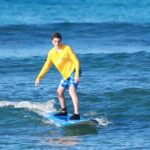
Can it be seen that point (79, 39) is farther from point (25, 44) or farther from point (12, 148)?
point (12, 148)

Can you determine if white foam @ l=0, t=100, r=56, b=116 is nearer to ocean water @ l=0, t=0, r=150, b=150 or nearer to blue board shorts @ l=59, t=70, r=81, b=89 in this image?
ocean water @ l=0, t=0, r=150, b=150

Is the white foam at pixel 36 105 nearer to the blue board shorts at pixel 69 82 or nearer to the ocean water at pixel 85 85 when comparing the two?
the ocean water at pixel 85 85

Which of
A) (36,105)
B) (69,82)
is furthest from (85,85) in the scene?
(69,82)

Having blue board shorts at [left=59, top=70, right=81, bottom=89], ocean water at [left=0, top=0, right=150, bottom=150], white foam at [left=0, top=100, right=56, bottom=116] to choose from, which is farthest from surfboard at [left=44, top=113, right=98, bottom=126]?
white foam at [left=0, top=100, right=56, bottom=116]

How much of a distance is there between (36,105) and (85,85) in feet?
8.52

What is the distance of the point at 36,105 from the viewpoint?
19.5 m

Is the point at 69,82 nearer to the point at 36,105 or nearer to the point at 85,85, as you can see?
the point at 36,105

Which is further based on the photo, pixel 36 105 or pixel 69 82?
pixel 36 105

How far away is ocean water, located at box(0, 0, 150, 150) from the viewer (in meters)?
16.5

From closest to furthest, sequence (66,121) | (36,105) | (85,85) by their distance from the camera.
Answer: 1. (66,121)
2. (36,105)
3. (85,85)

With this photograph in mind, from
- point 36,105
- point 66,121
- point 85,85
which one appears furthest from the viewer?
point 85,85

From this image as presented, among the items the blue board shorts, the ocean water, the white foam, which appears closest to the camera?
the ocean water

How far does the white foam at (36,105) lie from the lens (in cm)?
1908

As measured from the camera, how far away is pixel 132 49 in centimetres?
2919
